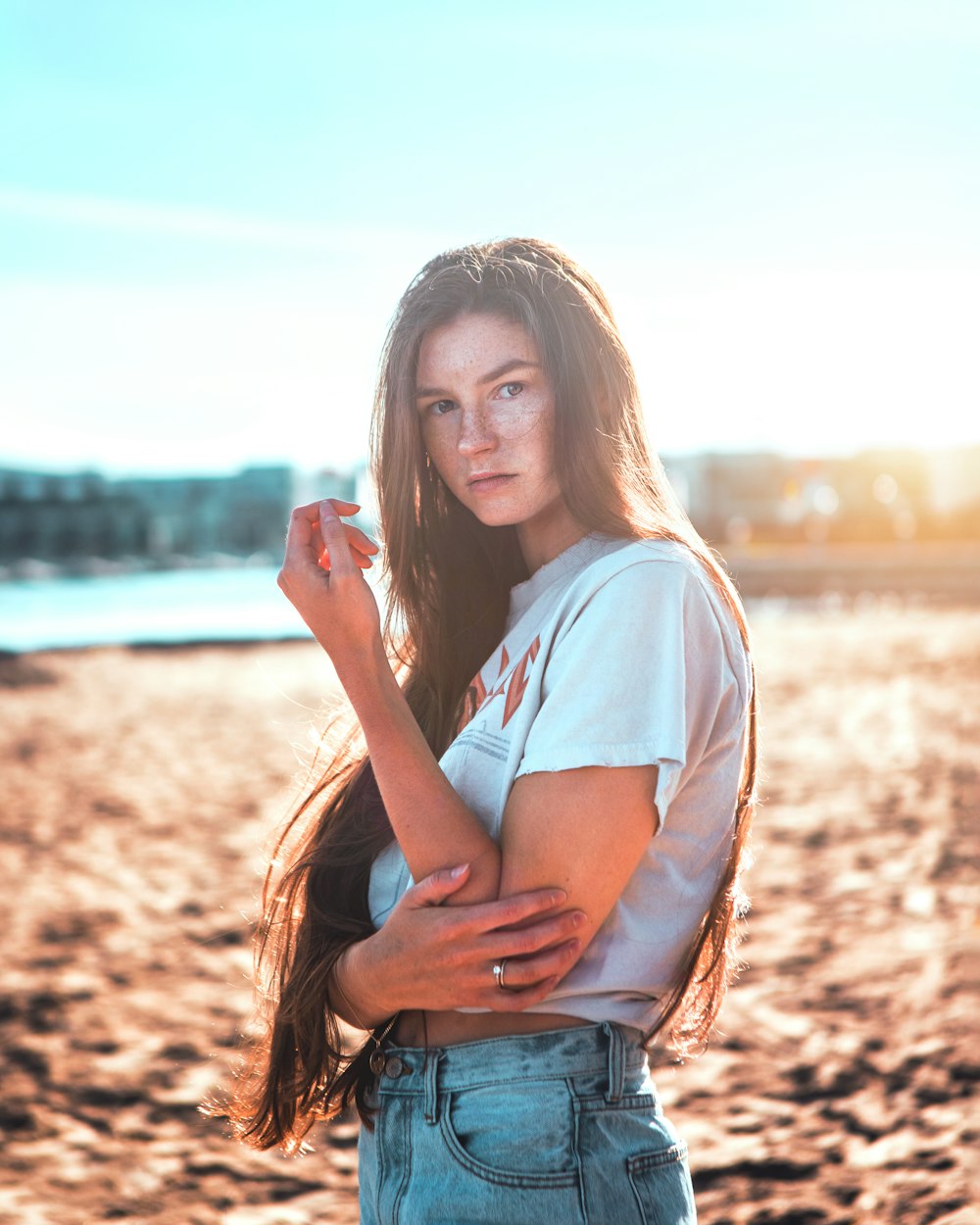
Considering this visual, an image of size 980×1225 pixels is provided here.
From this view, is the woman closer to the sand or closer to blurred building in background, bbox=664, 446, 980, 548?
the sand

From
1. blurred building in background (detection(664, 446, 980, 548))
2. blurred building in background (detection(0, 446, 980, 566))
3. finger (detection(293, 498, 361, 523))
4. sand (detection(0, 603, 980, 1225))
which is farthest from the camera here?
blurred building in background (detection(664, 446, 980, 548))

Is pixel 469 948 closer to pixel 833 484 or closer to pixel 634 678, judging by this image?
pixel 634 678

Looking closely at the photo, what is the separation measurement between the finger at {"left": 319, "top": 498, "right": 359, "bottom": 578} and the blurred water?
2.97 meters

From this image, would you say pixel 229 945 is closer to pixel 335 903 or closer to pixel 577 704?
pixel 335 903

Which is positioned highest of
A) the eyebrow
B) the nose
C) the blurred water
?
the eyebrow

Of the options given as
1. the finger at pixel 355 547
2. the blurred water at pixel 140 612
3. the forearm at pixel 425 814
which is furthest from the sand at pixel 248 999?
the blurred water at pixel 140 612

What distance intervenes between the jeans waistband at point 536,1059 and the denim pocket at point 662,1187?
83 mm

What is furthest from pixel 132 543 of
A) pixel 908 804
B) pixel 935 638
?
pixel 908 804

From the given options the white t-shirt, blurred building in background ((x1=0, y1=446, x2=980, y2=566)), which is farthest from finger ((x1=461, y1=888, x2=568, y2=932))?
blurred building in background ((x1=0, y1=446, x2=980, y2=566))

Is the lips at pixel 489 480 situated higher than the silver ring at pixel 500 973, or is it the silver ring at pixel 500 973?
the lips at pixel 489 480

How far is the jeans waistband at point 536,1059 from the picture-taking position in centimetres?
140

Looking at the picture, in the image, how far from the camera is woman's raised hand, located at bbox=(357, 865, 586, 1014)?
1333 mm

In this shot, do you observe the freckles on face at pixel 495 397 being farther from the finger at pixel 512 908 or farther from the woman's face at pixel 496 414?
the finger at pixel 512 908

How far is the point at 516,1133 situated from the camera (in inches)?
53.7
